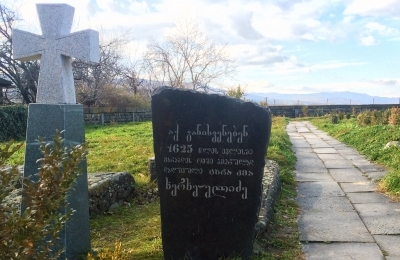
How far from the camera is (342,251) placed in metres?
3.94

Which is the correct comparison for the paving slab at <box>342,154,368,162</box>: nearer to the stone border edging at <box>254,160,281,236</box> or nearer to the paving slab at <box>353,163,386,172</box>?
the paving slab at <box>353,163,386,172</box>

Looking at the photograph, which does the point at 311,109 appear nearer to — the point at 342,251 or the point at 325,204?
the point at 325,204

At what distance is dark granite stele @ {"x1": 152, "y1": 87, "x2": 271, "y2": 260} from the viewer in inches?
142

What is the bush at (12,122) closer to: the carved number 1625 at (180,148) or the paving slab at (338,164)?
the paving slab at (338,164)

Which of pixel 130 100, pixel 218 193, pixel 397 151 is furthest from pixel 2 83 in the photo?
pixel 218 193

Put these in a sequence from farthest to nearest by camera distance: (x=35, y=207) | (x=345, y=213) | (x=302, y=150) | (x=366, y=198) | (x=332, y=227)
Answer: (x=302, y=150) < (x=366, y=198) < (x=345, y=213) < (x=332, y=227) < (x=35, y=207)

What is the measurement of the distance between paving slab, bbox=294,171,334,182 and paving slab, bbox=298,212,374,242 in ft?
6.78

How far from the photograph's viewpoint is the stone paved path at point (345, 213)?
401 cm

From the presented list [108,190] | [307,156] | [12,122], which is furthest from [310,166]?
[12,122]

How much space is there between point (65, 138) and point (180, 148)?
102 centimetres

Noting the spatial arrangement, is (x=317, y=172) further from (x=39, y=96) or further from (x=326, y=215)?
(x=39, y=96)

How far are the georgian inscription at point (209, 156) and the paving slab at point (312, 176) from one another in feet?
12.5

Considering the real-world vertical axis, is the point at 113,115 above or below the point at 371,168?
above

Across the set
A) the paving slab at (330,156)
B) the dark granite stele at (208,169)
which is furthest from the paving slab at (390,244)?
the paving slab at (330,156)
